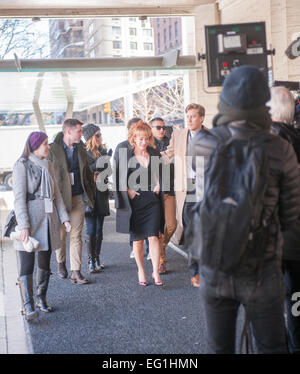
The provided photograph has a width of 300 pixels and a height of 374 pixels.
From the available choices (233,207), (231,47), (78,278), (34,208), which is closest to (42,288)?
(34,208)

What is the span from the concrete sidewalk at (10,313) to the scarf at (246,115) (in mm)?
2926

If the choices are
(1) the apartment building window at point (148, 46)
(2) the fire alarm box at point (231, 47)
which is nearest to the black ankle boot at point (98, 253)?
(2) the fire alarm box at point (231, 47)

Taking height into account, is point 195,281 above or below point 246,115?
below

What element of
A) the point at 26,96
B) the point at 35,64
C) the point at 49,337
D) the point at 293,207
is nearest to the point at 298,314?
the point at 293,207

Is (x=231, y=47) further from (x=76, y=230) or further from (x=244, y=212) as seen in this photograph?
(x=76, y=230)

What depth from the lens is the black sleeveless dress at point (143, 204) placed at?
251 inches

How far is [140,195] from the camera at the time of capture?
21.1 feet

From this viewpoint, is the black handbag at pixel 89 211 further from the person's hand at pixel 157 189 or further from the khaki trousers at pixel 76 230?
the person's hand at pixel 157 189

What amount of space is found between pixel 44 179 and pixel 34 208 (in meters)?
0.29

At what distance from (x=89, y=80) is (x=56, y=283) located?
188 inches

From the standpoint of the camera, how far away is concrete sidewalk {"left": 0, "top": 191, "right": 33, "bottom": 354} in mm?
4766

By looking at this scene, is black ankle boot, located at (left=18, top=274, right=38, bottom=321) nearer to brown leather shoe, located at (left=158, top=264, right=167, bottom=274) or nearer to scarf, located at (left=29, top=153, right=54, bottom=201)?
scarf, located at (left=29, top=153, right=54, bottom=201)

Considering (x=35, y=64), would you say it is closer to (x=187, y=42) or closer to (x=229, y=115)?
(x=187, y=42)

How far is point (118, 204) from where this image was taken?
6.41 meters
